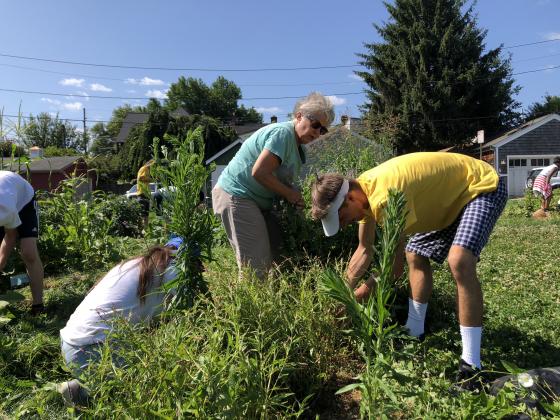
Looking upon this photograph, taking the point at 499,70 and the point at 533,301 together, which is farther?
the point at 499,70

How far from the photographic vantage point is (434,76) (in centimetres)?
2930

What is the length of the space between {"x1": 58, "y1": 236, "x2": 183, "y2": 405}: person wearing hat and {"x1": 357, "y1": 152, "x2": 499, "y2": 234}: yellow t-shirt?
1106mm

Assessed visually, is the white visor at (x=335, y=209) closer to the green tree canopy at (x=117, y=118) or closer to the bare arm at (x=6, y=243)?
the bare arm at (x=6, y=243)

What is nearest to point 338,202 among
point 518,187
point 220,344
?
point 220,344

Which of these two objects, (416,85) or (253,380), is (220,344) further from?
(416,85)

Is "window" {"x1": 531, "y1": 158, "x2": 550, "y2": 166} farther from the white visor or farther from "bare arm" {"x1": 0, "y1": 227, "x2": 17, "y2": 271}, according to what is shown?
"bare arm" {"x1": 0, "y1": 227, "x2": 17, "y2": 271}

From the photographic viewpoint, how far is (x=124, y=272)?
7.90 ft

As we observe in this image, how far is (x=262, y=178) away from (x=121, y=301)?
3.59ft

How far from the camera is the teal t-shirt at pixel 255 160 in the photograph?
2.84 metres

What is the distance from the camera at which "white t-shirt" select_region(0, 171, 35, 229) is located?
3.44 m

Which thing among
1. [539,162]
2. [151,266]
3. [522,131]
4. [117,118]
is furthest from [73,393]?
[117,118]

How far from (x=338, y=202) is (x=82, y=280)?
136 inches

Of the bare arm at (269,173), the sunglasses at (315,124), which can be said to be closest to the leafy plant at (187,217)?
the bare arm at (269,173)

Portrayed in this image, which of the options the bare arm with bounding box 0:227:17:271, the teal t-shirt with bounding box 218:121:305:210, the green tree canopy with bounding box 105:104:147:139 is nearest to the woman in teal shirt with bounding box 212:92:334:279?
the teal t-shirt with bounding box 218:121:305:210
